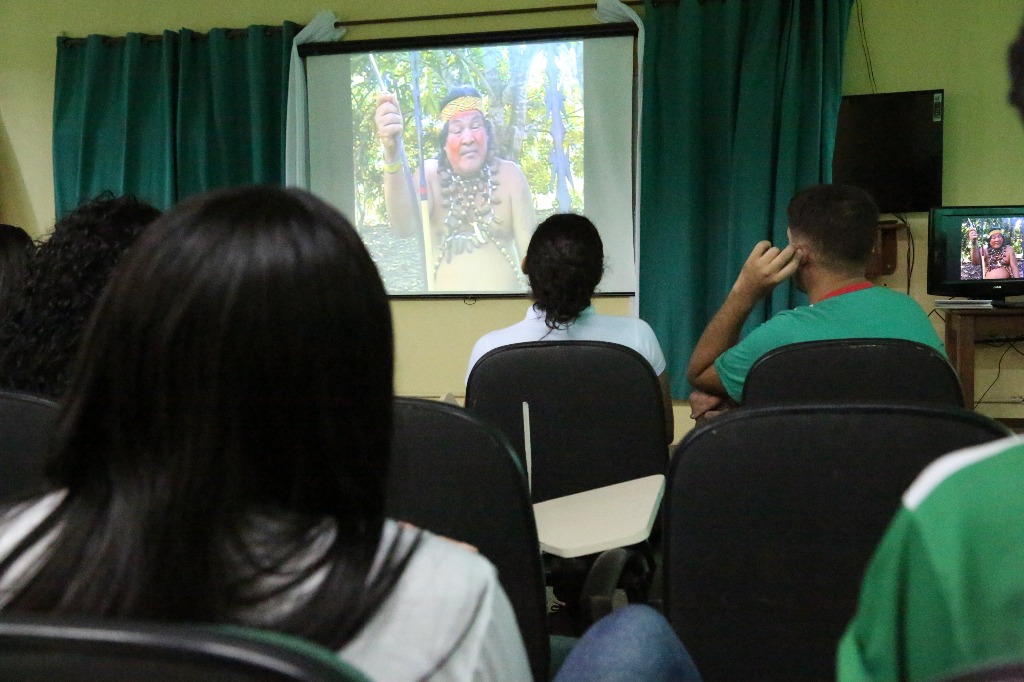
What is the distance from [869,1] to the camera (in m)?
3.79

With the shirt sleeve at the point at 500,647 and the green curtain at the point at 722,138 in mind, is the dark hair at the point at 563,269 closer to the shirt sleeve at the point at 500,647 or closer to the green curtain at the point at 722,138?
the shirt sleeve at the point at 500,647

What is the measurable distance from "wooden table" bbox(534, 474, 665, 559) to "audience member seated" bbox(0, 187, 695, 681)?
58 centimetres

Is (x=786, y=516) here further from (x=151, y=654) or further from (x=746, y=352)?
(x=746, y=352)

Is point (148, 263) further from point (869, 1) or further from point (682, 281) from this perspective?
point (869, 1)

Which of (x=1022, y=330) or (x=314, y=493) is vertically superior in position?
(x=314, y=493)

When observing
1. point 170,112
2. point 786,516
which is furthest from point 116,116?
point 786,516

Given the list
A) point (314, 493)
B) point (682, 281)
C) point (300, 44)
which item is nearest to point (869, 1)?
point (682, 281)

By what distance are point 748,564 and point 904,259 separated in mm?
3251

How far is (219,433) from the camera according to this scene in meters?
0.56

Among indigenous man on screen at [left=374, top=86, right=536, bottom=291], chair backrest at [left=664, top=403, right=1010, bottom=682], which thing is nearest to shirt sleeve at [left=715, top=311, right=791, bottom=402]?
chair backrest at [left=664, top=403, right=1010, bottom=682]

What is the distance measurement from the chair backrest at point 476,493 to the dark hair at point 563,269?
110 cm

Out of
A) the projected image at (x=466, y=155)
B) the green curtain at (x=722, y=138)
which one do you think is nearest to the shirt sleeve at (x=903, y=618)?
the green curtain at (x=722, y=138)

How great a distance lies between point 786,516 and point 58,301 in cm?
114

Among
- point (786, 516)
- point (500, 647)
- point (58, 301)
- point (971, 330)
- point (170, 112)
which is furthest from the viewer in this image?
point (170, 112)
